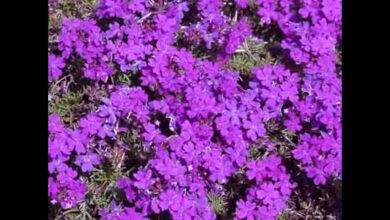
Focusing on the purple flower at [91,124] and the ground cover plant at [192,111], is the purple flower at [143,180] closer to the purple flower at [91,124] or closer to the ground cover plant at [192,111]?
the ground cover plant at [192,111]

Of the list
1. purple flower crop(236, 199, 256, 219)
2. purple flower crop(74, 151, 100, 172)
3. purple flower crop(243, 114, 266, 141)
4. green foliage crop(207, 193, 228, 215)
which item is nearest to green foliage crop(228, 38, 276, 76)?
purple flower crop(243, 114, 266, 141)

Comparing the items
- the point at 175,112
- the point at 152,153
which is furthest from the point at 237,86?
the point at 152,153

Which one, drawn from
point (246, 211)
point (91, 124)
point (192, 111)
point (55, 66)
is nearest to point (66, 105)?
point (55, 66)

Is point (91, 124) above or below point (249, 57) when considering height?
below

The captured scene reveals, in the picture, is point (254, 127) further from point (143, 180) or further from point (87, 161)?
point (87, 161)

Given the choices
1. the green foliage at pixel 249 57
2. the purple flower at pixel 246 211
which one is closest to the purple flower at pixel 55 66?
the green foliage at pixel 249 57

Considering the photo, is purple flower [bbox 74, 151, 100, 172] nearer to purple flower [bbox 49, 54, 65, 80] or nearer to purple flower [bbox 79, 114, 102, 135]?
purple flower [bbox 79, 114, 102, 135]
